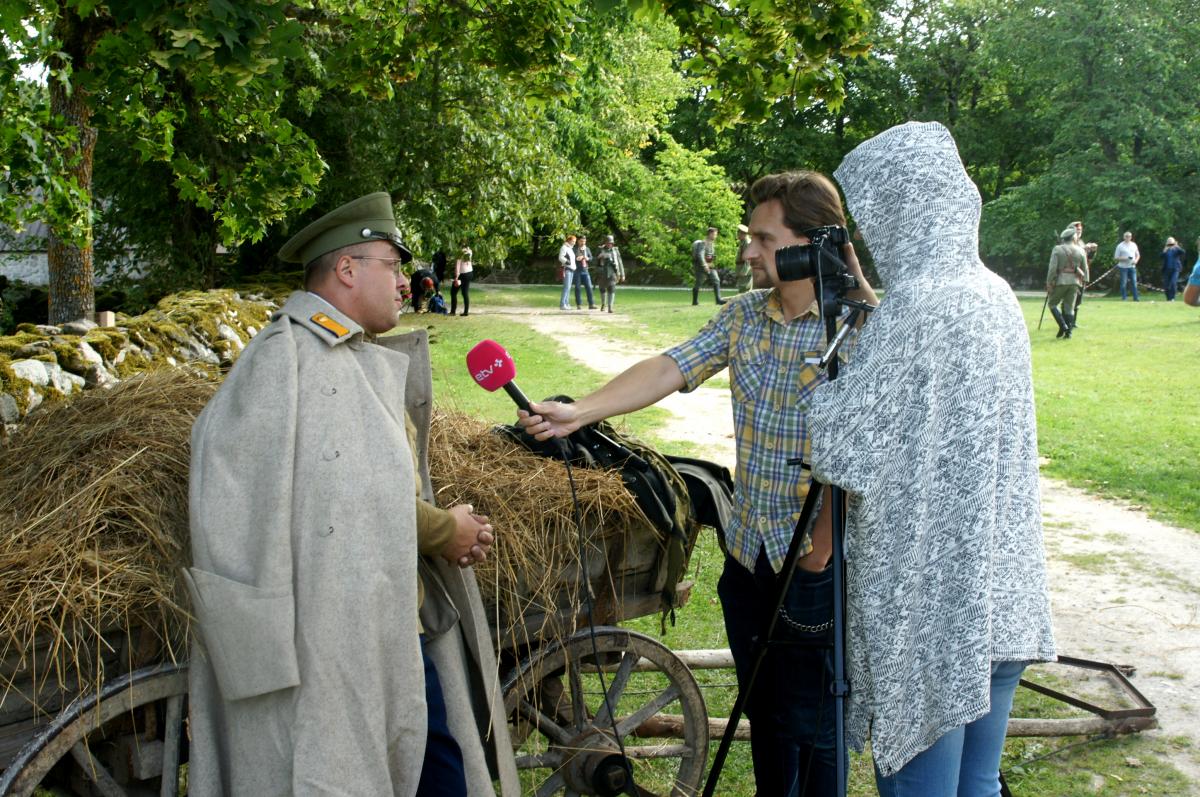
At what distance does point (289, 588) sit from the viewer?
8.72ft

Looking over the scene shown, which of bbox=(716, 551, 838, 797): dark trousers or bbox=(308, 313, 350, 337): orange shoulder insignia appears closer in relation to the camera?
bbox=(308, 313, 350, 337): orange shoulder insignia

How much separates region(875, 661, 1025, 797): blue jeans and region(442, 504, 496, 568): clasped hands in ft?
4.02

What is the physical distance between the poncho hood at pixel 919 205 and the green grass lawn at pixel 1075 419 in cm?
225

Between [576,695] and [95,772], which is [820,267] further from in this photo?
[95,772]

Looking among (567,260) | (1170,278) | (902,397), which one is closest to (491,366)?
(902,397)

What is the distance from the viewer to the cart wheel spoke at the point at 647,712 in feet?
13.2

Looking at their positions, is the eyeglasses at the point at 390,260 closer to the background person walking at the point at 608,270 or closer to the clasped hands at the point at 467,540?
the clasped hands at the point at 467,540

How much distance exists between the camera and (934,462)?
8.54 feet

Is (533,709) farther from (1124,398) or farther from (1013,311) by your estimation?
(1124,398)

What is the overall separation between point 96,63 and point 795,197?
3.75 m

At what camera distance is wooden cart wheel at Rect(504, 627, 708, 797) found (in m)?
3.81

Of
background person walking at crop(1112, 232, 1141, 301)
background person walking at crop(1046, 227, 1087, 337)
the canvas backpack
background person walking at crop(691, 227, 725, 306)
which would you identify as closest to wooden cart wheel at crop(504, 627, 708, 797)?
the canvas backpack

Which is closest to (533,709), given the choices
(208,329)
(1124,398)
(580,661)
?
(580,661)

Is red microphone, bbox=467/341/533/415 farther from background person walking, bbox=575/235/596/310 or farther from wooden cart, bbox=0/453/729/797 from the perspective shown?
background person walking, bbox=575/235/596/310
